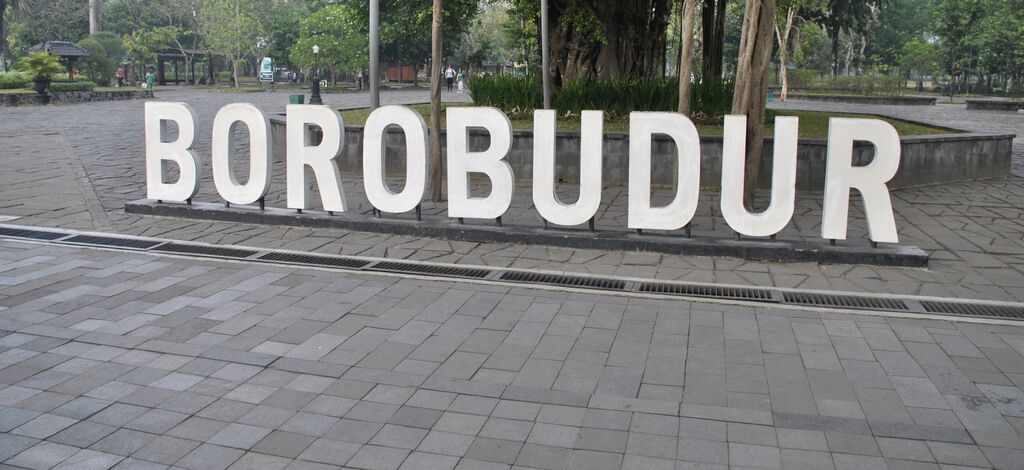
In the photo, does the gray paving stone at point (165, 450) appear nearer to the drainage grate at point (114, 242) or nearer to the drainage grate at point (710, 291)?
the drainage grate at point (710, 291)

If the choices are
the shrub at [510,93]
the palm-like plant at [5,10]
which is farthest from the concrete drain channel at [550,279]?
the palm-like plant at [5,10]

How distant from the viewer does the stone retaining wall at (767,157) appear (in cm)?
1248

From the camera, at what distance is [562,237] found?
8.96 meters

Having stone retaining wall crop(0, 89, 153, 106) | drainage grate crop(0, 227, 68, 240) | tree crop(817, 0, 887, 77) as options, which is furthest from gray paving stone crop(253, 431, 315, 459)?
tree crop(817, 0, 887, 77)

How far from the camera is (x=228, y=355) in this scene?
582 cm

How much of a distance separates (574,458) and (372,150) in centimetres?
561

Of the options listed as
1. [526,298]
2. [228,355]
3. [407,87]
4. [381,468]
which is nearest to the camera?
[381,468]

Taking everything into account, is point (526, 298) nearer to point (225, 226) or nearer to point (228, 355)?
point (228, 355)

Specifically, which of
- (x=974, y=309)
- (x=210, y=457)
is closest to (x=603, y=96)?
(x=974, y=309)

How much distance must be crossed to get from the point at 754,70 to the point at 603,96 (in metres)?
5.68

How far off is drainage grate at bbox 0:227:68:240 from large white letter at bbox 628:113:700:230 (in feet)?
20.1

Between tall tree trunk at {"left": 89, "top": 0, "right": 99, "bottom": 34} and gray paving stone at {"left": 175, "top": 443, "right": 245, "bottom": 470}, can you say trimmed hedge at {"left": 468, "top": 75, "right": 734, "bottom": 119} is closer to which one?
gray paving stone at {"left": 175, "top": 443, "right": 245, "bottom": 470}

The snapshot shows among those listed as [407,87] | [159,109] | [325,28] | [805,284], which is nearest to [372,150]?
[159,109]

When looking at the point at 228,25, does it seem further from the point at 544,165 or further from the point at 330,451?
the point at 330,451
